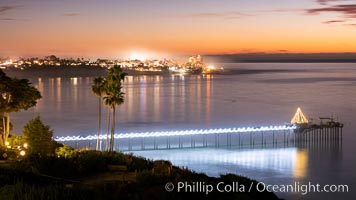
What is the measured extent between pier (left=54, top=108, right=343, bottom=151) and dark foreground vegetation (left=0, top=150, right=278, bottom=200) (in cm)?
3078

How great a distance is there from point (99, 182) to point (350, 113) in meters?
69.6

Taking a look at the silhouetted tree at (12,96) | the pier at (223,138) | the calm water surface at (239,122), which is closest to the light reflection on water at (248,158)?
the calm water surface at (239,122)

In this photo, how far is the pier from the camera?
5219cm

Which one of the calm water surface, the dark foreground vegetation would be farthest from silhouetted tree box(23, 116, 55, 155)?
the calm water surface

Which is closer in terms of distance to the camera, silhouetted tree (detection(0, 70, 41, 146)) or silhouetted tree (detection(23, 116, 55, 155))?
silhouetted tree (detection(23, 116, 55, 155))

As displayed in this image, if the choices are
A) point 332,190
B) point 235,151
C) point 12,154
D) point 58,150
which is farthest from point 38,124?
point 235,151

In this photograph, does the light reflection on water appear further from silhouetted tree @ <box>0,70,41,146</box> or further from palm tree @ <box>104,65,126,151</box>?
silhouetted tree @ <box>0,70,41,146</box>

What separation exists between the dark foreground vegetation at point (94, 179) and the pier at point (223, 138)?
30780 millimetres

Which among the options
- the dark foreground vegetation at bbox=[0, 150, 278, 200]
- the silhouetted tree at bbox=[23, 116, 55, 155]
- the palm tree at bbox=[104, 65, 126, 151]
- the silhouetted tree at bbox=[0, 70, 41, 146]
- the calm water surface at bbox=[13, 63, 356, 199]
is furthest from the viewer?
the calm water surface at bbox=[13, 63, 356, 199]

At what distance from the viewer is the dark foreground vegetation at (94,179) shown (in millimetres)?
10664

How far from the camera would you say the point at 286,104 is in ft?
313

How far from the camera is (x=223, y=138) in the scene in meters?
57.7

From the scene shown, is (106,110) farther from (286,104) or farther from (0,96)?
(0,96)

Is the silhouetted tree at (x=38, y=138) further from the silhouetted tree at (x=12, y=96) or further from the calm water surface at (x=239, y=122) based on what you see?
the calm water surface at (x=239, y=122)
